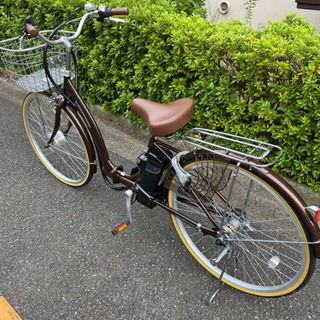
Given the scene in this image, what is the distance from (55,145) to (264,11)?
417 centimetres

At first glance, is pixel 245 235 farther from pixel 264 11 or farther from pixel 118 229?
pixel 264 11

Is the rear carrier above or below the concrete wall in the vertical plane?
below

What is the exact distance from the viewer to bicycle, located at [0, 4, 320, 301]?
1819mm

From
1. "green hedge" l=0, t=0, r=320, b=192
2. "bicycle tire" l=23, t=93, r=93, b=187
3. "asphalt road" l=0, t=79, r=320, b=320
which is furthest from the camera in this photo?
"bicycle tire" l=23, t=93, r=93, b=187

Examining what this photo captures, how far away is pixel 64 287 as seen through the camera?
7.61ft

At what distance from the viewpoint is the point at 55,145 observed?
3391 millimetres

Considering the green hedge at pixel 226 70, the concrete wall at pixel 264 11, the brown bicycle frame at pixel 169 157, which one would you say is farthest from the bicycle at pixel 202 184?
the concrete wall at pixel 264 11

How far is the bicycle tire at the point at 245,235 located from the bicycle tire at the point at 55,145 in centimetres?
121

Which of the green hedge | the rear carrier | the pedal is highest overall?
the green hedge

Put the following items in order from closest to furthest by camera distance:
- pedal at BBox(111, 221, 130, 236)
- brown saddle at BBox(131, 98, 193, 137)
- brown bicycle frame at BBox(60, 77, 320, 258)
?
brown bicycle frame at BBox(60, 77, 320, 258) < brown saddle at BBox(131, 98, 193, 137) < pedal at BBox(111, 221, 130, 236)

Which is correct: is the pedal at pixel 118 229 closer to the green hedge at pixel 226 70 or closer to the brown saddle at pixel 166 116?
the brown saddle at pixel 166 116

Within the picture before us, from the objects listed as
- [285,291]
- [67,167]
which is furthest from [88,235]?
[285,291]

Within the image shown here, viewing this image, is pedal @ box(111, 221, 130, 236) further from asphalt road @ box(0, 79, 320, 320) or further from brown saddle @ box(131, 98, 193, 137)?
brown saddle @ box(131, 98, 193, 137)

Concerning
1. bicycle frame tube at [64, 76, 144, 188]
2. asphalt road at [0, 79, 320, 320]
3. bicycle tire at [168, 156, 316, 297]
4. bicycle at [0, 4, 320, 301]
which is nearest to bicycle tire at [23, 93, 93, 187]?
bicycle at [0, 4, 320, 301]
